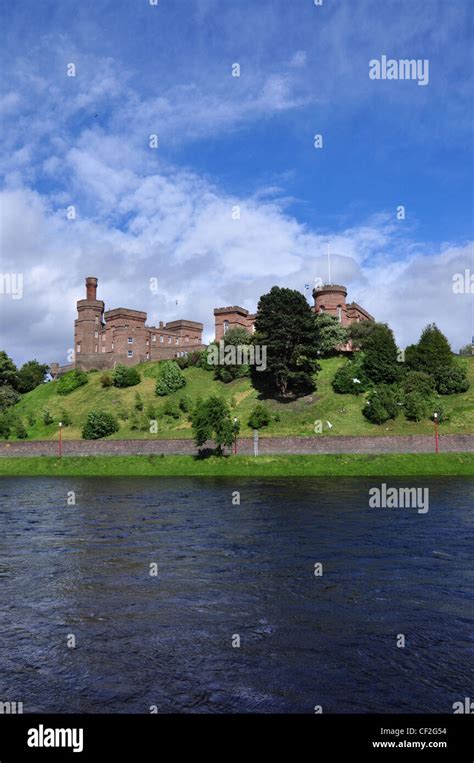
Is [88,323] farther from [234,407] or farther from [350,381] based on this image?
[350,381]

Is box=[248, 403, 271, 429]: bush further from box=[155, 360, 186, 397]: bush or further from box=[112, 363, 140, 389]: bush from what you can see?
box=[112, 363, 140, 389]: bush

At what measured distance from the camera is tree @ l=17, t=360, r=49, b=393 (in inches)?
4077

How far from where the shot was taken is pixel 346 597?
41.5 ft

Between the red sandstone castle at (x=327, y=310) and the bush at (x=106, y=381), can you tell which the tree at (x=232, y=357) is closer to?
the red sandstone castle at (x=327, y=310)

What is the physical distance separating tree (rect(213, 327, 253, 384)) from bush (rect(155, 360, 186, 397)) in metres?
5.97

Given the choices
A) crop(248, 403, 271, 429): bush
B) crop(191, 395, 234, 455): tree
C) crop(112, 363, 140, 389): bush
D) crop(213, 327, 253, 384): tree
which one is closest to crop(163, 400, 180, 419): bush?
crop(248, 403, 271, 429): bush

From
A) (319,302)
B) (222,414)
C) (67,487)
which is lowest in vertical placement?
(67,487)

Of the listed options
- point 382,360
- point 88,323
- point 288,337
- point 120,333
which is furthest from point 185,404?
point 88,323

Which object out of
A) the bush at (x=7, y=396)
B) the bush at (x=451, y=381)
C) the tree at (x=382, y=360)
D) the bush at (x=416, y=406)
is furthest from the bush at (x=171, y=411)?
the bush at (x=451, y=381)

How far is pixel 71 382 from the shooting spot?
316ft

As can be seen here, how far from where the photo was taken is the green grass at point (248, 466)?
4884cm
